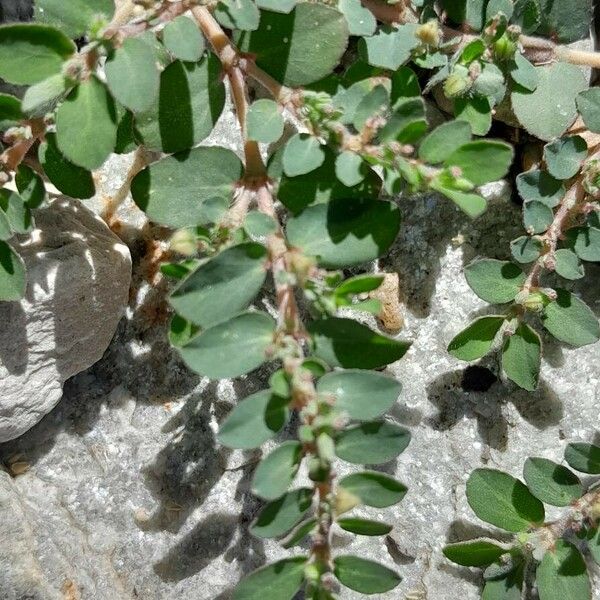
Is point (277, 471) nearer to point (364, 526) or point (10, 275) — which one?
point (364, 526)

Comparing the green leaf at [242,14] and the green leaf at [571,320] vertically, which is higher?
the green leaf at [242,14]

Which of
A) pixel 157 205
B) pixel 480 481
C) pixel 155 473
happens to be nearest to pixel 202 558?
pixel 155 473

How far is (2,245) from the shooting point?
2104 millimetres

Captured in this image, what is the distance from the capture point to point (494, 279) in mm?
2379

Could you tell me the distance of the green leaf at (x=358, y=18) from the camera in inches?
88.5

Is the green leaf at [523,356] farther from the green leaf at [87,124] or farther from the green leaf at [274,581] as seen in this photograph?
the green leaf at [87,124]

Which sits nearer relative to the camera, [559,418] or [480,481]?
[480,481]

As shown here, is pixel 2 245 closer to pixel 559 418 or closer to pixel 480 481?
pixel 480 481

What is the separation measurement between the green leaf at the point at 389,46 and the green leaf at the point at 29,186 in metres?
Result: 0.93

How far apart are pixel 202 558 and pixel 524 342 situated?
1158 millimetres

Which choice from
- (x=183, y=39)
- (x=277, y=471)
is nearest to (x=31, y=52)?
(x=183, y=39)

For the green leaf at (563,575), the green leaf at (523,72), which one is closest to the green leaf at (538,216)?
the green leaf at (523,72)

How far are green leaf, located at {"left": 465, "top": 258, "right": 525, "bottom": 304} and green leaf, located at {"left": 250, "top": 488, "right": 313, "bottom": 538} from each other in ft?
2.70

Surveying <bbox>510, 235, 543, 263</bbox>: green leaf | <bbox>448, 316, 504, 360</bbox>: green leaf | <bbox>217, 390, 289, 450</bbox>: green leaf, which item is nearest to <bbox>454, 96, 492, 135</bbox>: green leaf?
<bbox>510, 235, 543, 263</bbox>: green leaf
